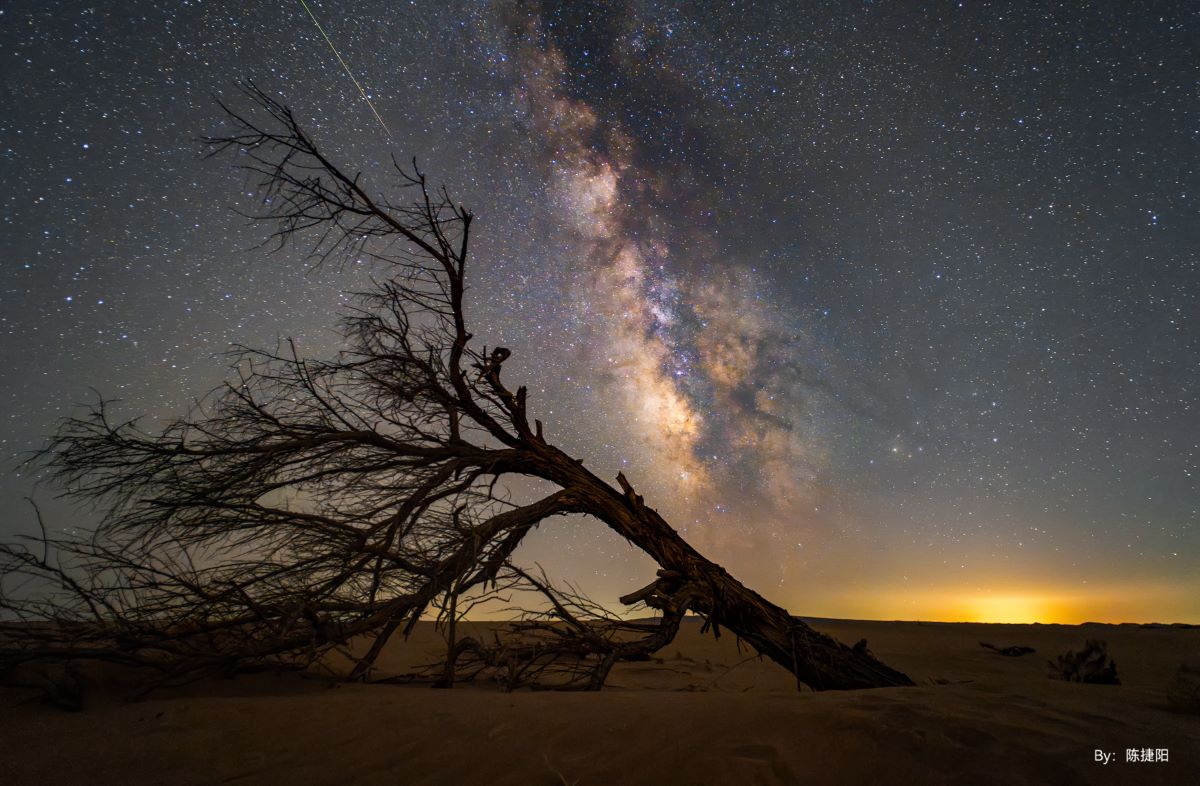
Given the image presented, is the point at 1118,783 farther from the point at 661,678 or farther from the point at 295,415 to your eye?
the point at 295,415

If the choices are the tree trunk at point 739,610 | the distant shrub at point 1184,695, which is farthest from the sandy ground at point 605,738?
the tree trunk at point 739,610

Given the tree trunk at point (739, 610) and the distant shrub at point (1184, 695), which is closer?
the distant shrub at point (1184, 695)

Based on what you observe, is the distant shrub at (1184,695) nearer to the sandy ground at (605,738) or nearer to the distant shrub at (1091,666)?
the sandy ground at (605,738)

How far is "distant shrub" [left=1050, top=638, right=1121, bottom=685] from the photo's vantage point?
4520 mm

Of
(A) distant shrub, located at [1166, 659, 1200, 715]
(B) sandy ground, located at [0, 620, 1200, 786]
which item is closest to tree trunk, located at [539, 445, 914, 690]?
(B) sandy ground, located at [0, 620, 1200, 786]

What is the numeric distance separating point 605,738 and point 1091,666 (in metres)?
4.55

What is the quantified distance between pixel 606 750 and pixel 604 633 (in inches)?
108

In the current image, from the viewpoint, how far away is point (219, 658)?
154 inches

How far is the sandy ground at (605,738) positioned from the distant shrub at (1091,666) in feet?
2.89

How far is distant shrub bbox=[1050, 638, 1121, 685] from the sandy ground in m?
0.88

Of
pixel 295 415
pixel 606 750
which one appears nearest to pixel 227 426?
pixel 295 415

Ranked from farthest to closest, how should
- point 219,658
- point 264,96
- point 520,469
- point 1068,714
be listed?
point 520,469, point 264,96, point 219,658, point 1068,714

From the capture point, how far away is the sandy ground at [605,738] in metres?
2.16

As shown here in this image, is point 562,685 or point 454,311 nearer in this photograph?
point 562,685
